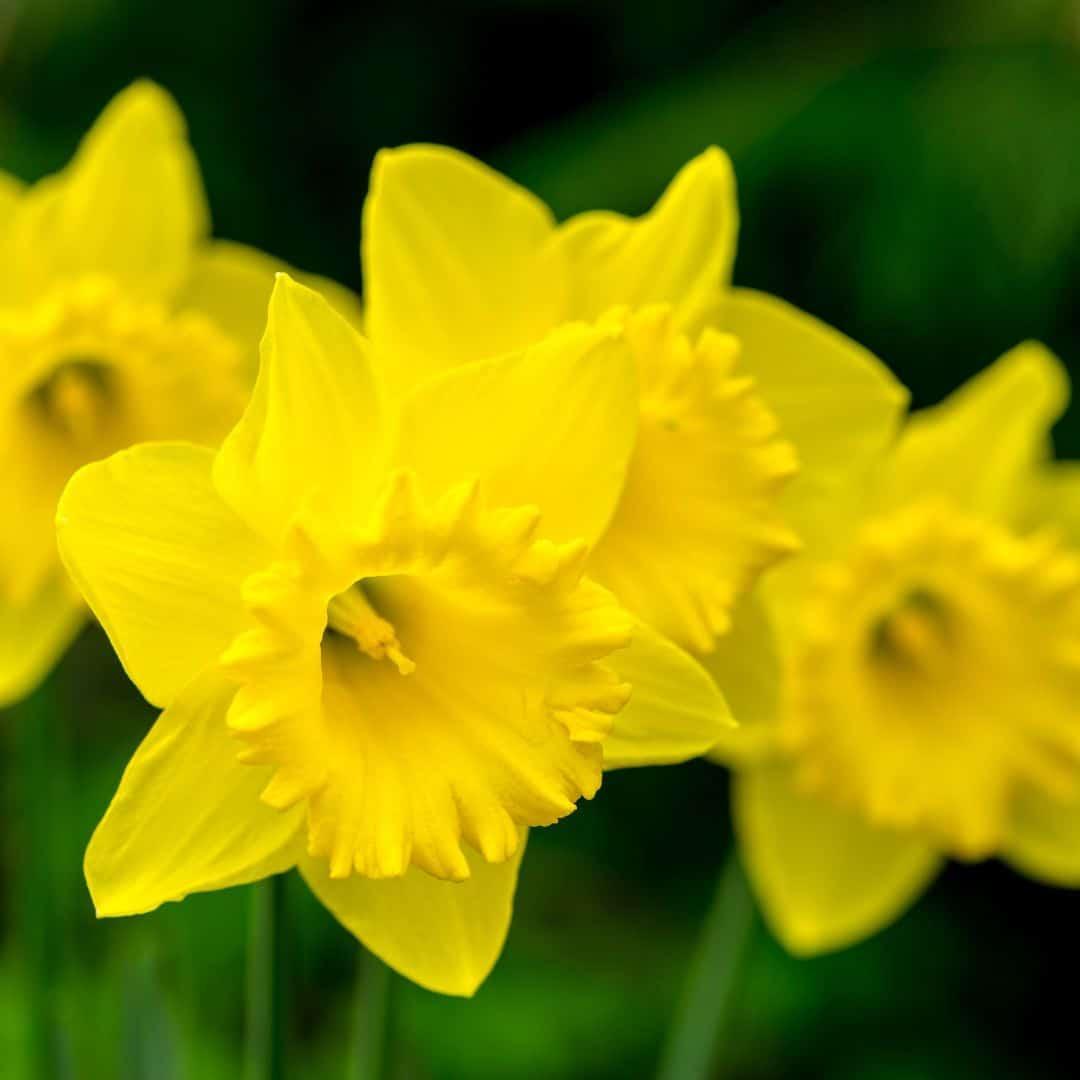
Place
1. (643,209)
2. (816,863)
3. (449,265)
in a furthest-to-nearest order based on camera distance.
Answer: (643,209)
(816,863)
(449,265)

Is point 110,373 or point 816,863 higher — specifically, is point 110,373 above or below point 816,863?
above

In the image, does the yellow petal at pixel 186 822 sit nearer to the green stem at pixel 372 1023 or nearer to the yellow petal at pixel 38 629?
the green stem at pixel 372 1023

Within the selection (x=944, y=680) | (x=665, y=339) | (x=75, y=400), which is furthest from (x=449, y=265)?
(x=944, y=680)

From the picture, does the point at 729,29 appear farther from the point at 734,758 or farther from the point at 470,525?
the point at 470,525

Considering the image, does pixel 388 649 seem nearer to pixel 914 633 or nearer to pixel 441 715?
pixel 441 715

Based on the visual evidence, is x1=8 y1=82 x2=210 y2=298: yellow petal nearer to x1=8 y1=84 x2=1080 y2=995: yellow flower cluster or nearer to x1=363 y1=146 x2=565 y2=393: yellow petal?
x1=8 y1=84 x2=1080 y2=995: yellow flower cluster

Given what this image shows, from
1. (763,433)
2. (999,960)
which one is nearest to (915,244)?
(999,960)

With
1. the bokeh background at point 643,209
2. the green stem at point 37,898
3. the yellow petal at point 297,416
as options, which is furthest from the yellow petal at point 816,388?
the bokeh background at point 643,209
